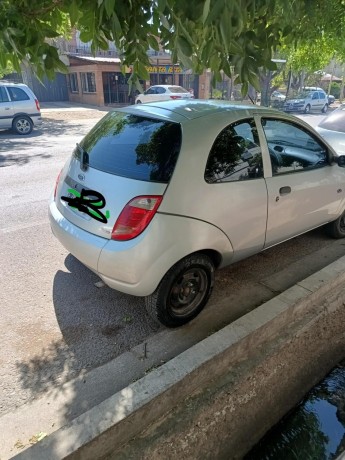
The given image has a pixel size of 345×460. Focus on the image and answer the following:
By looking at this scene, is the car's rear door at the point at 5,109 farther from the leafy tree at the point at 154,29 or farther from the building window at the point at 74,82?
the building window at the point at 74,82

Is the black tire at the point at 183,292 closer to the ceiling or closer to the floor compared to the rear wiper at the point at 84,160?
closer to the floor

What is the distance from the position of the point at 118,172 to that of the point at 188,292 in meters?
1.10

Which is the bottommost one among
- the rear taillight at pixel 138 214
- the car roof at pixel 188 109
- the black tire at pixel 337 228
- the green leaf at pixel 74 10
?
the black tire at pixel 337 228

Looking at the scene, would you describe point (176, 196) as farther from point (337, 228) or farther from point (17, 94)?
point (17, 94)

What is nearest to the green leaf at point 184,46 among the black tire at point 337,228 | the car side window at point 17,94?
the black tire at point 337,228

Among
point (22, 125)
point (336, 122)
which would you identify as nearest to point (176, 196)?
point (336, 122)

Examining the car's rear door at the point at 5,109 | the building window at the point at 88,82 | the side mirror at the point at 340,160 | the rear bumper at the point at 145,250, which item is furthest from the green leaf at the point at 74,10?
the building window at the point at 88,82

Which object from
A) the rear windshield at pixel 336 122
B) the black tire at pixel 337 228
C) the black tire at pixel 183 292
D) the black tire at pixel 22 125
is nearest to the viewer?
the black tire at pixel 183 292

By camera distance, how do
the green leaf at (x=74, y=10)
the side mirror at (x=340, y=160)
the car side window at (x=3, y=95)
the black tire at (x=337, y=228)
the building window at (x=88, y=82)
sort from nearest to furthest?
1. the green leaf at (x=74, y=10)
2. the side mirror at (x=340, y=160)
3. the black tire at (x=337, y=228)
4. the car side window at (x=3, y=95)
5. the building window at (x=88, y=82)

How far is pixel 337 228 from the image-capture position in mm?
4367

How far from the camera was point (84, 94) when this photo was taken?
2475 centimetres

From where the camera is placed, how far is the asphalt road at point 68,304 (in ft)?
8.34

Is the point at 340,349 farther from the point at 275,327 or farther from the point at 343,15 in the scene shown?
the point at 343,15

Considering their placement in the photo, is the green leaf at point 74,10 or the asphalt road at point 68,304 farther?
the asphalt road at point 68,304
